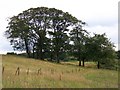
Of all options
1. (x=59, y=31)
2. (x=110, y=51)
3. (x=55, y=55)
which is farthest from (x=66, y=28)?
(x=110, y=51)

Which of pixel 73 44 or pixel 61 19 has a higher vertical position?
pixel 61 19

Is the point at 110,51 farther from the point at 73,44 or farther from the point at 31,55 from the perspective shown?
the point at 31,55

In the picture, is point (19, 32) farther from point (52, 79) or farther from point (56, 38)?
point (52, 79)

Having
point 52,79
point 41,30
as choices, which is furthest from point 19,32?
point 52,79

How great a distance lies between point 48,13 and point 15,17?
30.6 feet

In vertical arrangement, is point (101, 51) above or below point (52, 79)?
above

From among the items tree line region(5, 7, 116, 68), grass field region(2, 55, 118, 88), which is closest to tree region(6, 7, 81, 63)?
tree line region(5, 7, 116, 68)

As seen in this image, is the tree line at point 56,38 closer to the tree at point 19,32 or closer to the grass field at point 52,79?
the tree at point 19,32

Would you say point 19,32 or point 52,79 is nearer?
point 52,79

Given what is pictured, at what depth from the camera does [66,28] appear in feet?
304

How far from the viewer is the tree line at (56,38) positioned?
8738 centimetres

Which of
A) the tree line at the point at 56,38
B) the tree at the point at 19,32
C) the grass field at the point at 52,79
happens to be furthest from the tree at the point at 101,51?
the grass field at the point at 52,79

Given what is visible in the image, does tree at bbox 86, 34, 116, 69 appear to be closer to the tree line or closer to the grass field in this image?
the tree line

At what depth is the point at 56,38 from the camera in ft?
297
